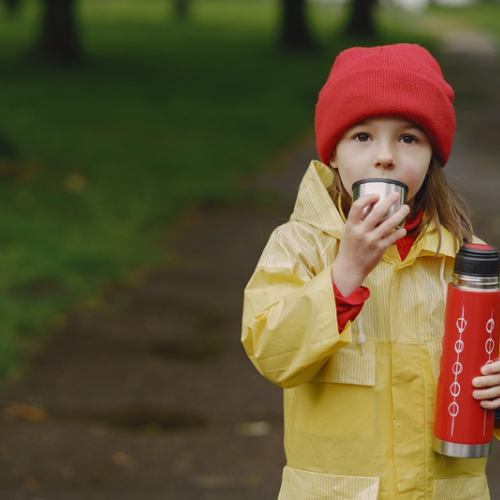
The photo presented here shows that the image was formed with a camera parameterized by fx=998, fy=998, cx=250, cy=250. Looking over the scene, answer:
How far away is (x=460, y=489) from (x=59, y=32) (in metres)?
17.1

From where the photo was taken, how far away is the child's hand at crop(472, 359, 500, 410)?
2039 millimetres

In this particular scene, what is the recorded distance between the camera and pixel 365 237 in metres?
1.90

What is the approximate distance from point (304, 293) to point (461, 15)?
141 ft

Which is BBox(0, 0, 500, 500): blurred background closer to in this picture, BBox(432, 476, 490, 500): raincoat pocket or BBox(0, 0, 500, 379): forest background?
BBox(0, 0, 500, 379): forest background

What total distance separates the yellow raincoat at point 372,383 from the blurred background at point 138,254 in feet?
6.58

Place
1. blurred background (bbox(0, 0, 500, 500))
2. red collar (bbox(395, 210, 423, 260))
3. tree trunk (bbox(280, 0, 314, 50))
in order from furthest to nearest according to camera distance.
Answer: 1. tree trunk (bbox(280, 0, 314, 50))
2. blurred background (bbox(0, 0, 500, 500))
3. red collar (bbox(395, 210, 423, 260))

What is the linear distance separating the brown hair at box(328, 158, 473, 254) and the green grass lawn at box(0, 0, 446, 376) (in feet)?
11.3

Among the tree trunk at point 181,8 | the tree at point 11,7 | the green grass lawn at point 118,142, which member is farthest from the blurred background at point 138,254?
the tree trunk at point 181,8

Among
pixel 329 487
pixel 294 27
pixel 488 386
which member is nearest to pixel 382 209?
pixel 488 386

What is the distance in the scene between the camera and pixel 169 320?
20.6 feet

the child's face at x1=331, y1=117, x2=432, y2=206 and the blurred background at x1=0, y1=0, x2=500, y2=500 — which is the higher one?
the child's face at x1=331, y1=117, x2=432, y2=206

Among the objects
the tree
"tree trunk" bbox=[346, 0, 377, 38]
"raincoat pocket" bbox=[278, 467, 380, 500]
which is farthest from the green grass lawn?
"raincoat pocket" bbox=[278, 467, 380, 500]

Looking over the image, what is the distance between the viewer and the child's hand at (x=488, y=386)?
2.04 meters

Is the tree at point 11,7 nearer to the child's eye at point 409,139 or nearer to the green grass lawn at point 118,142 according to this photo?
the green grass lawn at point 118,142
